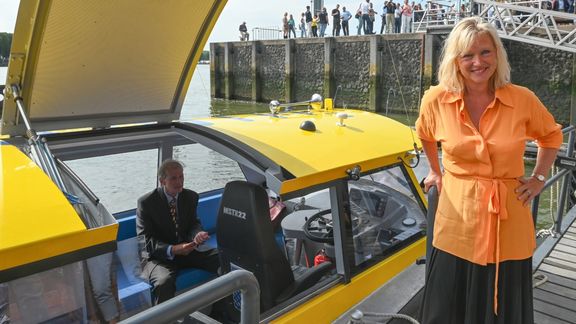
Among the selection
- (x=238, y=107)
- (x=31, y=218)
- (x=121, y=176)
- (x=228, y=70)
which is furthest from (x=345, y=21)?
(x=31, y=218)

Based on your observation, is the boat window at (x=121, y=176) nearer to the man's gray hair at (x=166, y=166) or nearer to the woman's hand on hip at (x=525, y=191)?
the man's gray hair at (x=166, y=166)

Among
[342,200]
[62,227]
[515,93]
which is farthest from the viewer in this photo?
[342,200]

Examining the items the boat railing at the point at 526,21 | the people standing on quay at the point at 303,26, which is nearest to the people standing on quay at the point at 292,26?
the people standing on quay at the point at 303,26

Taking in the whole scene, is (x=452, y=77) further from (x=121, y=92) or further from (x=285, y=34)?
(x=285, y=34)

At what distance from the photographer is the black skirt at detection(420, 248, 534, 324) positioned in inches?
95.7

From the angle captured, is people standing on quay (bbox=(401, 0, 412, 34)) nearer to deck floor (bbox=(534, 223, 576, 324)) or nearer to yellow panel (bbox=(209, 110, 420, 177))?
deck floor (bbox=(534, 223, 576, 324))

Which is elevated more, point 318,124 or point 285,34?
point 285,34

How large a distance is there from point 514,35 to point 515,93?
20.4 metres

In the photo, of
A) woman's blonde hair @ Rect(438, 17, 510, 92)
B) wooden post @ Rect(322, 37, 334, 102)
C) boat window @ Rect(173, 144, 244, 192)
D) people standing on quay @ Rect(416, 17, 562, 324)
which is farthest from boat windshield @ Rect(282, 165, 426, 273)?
wooden post @ Rect(322, 37, 334, 102)

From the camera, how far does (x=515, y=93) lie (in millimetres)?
2332

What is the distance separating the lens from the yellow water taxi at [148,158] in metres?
1.96

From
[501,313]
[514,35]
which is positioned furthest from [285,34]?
[501,313]

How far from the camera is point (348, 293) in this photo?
313 centimetres

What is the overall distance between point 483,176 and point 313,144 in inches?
52.9
